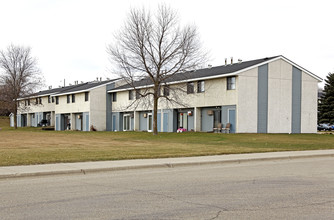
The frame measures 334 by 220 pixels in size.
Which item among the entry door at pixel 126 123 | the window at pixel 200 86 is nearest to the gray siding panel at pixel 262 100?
the window at pixel 200 86

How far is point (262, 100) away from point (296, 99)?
162 inches

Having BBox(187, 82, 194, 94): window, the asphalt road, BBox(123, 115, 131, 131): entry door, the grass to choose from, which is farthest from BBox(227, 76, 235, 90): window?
the asphalt road

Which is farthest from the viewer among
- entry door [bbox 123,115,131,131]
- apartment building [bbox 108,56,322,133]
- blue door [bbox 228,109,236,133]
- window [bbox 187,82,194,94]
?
entry door [bbox 123,115,131,131]

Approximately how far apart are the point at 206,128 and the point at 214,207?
3490cm

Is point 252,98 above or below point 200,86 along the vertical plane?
below

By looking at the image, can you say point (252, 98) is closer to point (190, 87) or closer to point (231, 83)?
point (231, 83)

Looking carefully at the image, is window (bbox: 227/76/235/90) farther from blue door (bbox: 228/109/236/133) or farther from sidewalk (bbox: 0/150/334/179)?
sidewalk (bbox: 0/150/334/179)

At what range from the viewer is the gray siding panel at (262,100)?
38.2 metres

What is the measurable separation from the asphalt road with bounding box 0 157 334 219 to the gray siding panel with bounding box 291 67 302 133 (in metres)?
28.2

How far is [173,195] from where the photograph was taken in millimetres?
8609

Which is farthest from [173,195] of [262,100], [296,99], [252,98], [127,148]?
[296,99]

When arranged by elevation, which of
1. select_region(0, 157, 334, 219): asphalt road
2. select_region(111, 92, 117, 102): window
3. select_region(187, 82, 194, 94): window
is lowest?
select_region(0, 157, 334, 219): asphalt road

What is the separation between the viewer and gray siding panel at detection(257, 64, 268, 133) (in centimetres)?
3819

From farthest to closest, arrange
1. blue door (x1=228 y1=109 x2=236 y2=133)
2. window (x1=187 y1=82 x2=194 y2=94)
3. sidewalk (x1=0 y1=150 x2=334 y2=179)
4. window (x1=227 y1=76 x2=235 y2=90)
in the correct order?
window (x1=187 y1=82 x2=194 y2=94) < window (x1=227 y1=76 x2=235 y2=90) < blue door (x1=228 y1=109 x2=236 y2=133) < sidewalk (x1=0 y1=150 x2=334 y2=179)
